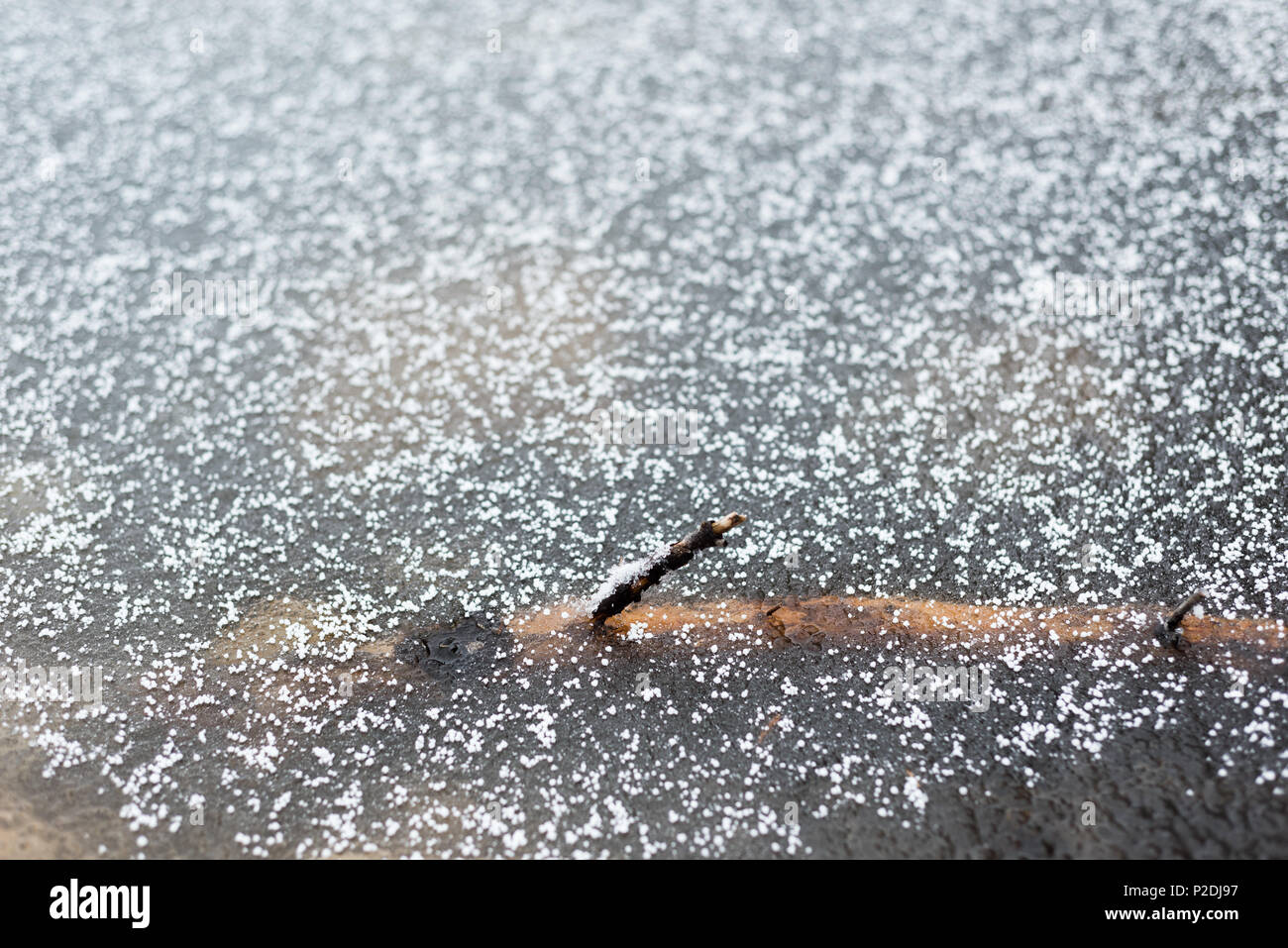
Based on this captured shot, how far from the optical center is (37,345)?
166 inches

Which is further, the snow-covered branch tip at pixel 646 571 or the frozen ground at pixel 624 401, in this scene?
the snow-covered branch tip at pixel 646 571

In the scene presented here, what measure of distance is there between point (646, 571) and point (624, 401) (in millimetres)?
1027

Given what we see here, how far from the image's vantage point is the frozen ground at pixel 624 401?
2.79 metres

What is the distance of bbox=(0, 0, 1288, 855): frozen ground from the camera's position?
2.79m

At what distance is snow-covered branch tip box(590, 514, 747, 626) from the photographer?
304 centimetres

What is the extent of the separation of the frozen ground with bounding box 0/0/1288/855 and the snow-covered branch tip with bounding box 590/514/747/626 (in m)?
0.23

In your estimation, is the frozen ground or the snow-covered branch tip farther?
the snow-covered branch tip

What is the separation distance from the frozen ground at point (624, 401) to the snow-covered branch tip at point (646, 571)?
0.76ft

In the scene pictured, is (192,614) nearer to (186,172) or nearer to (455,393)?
(455,393)

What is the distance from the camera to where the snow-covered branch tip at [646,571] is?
3.04 m

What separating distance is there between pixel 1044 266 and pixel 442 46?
3.42 meters

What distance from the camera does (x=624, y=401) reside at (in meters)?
3.93

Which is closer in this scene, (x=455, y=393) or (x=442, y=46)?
(x=455, y=393)
